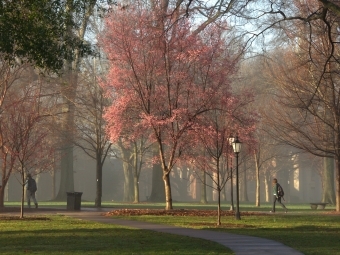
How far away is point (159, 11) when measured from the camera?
36531 millimetres

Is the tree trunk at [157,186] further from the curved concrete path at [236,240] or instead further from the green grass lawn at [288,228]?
the curved concrete path at [236,240]

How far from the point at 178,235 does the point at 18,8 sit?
25.0 ft

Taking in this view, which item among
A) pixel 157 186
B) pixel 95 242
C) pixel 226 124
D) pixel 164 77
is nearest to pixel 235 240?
pixel 95 242

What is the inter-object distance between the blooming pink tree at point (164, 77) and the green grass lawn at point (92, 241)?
11808 millimetres

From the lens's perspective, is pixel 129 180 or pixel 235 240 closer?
pixel 235 240

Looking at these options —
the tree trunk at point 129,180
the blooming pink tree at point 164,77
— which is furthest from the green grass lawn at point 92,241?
the tree trunk at point 129,180

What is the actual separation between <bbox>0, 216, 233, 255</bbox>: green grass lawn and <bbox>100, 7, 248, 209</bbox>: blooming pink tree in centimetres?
1181

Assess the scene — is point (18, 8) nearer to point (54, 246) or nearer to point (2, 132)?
point (54, 246)

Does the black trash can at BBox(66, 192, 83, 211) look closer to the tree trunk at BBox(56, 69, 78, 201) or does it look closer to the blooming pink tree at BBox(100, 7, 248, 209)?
the blooming pink tree at BBox(100, 7, 248, 209)

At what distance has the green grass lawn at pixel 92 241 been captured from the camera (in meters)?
16.4

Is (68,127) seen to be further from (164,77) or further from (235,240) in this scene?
(235,240)

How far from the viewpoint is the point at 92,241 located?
61.7 feet

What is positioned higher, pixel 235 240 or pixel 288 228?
pixel 288 228

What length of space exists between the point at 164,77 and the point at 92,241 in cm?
1830
